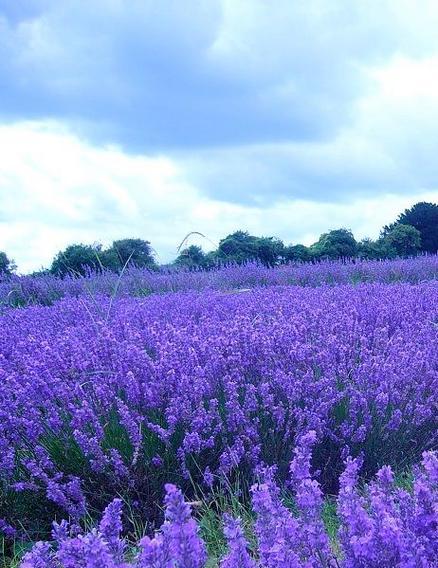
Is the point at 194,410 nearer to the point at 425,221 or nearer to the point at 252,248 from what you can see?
the point at 252,248

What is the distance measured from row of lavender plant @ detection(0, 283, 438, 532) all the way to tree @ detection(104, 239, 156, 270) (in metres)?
7.46

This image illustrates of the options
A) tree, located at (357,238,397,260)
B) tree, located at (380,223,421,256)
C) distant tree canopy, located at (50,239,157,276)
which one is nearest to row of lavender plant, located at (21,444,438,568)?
distant tree canopy, located at (50,239,157,276)

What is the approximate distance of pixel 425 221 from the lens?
60.2 feet

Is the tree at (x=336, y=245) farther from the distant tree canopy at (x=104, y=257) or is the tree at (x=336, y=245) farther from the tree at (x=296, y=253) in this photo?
the distant tree canopy at (x=104, y=257)

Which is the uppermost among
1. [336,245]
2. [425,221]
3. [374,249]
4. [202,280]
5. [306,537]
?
[425,221]

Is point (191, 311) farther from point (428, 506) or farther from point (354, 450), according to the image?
point (428, 506)

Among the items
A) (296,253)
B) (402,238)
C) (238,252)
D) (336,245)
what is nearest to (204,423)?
(238,252)

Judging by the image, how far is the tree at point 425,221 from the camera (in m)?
18.1

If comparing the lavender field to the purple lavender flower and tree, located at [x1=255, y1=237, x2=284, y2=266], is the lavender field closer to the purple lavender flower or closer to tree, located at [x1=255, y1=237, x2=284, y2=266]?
the purple lavender flower

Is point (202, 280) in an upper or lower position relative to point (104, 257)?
lower

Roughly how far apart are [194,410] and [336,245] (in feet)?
34.0

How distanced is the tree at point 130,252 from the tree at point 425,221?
9051 mm

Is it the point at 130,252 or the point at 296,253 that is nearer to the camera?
the point at 130,252

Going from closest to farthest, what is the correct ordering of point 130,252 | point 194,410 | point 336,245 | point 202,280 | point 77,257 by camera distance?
point 194,410 < point 202,280 < point 77,257 < point 130,252 < point 336,245
